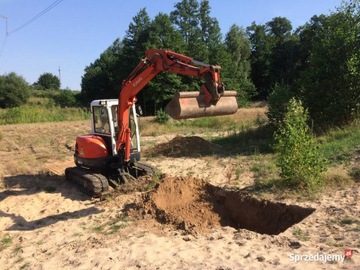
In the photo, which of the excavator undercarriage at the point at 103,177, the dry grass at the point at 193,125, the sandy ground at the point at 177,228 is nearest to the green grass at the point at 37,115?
the dry grass at the point at 193,125

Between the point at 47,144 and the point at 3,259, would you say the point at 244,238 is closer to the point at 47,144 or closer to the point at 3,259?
the point at 3,259

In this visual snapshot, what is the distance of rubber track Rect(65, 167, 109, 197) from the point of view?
9398 mm

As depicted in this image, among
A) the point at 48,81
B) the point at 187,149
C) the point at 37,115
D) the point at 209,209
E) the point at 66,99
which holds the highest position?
the point at 48,81

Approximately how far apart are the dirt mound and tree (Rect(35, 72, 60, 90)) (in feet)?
273

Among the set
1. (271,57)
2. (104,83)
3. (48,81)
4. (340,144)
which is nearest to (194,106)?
(340,144)

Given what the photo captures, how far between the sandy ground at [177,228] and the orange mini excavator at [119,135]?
63cm

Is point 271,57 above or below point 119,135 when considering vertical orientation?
above

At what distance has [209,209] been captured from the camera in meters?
8.39

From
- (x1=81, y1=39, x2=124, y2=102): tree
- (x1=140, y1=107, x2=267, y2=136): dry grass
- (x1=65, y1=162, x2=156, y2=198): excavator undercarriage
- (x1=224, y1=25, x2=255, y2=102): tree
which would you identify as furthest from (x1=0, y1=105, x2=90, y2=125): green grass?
(x1=224, y1=25, x2=255, y2=102): tree

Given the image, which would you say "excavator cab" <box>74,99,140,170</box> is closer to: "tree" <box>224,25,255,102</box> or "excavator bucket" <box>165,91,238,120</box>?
"excavator bucket" <box>165,91,238,120</box>

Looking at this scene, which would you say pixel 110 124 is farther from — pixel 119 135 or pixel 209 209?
pixel 209 209

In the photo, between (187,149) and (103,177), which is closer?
(103,177)

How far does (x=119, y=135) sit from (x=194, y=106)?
3.02m

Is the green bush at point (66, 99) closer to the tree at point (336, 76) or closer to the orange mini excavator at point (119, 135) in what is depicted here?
Answer: the tree at point (336, 76)
